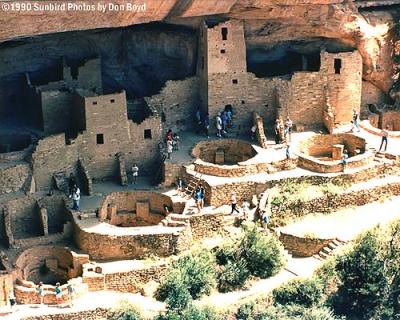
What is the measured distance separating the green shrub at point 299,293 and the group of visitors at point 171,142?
5.67 metres

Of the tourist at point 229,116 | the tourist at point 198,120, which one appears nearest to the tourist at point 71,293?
the tourist at point 198,120

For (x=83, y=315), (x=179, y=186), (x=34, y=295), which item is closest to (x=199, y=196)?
(x=179, y=186)

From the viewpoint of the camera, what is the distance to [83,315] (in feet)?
95.4

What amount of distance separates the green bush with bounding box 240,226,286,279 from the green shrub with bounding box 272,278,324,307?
800mm

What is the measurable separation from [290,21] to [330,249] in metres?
7.37

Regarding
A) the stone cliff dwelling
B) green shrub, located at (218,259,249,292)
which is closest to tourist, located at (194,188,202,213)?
the stone cliff dwelling

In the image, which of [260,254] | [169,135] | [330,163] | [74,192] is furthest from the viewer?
[169,135]

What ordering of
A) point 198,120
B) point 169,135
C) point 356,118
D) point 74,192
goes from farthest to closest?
point 356,118 → point 198,120 → point 169,135 → point 74,192

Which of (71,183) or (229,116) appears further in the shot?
(229,116)

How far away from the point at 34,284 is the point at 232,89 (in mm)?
9002

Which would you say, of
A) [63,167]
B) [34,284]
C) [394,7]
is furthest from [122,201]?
[394,7]

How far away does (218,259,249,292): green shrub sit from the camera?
30344mm

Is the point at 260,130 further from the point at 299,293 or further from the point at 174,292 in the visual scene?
the point at 174,292

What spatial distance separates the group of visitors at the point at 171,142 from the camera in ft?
111
